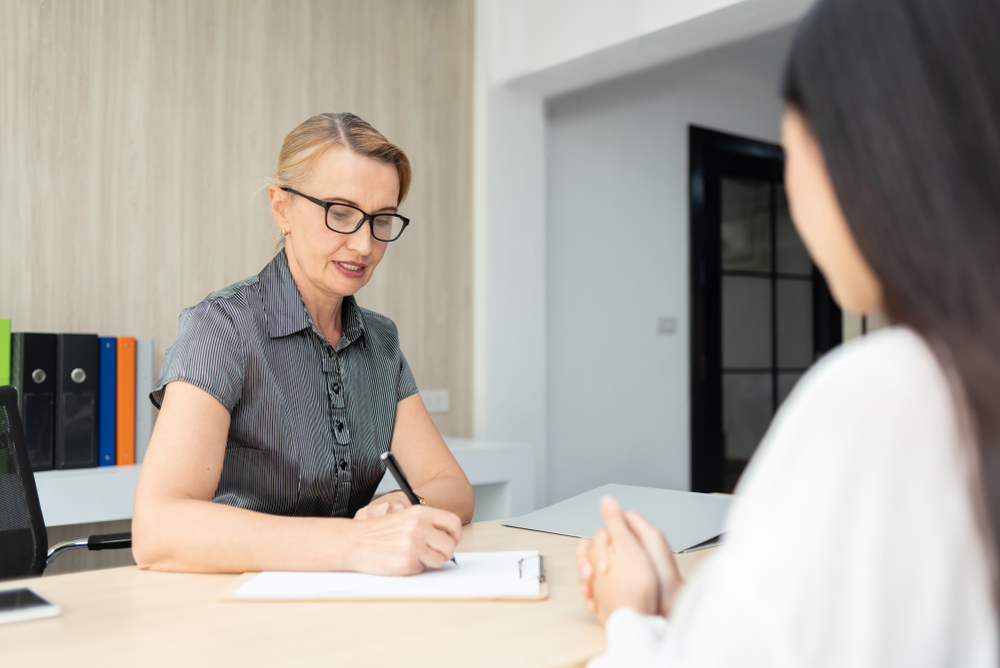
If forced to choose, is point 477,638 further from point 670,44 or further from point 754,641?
point 670,44

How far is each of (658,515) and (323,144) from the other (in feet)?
2.78

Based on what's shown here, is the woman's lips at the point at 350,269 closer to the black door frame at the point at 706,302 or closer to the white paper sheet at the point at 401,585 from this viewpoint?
the white paper sheet at the point at 401,585

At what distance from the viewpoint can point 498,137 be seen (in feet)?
10.5

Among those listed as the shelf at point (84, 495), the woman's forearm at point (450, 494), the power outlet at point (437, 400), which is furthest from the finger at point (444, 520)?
the power outlet at point (437, 400)

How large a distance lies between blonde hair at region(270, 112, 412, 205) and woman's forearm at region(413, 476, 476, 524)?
583mm

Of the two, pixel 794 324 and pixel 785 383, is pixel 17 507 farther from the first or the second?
pixel 794 324

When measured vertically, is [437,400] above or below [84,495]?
above

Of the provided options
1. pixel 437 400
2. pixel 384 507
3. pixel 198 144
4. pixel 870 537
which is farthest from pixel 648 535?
pixel 437 400

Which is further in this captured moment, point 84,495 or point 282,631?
point 84,495

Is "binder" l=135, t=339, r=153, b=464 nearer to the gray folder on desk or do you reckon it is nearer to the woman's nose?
the woman's nose

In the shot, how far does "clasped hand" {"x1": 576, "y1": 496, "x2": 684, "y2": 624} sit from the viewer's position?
0.73 m

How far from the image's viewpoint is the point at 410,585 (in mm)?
925

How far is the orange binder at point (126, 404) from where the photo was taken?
2.25 m

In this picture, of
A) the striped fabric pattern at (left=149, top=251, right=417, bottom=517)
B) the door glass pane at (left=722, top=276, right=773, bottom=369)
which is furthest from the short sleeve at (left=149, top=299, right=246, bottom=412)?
the door glass pane at (left=722, top=276, right=773, bottom=369)
